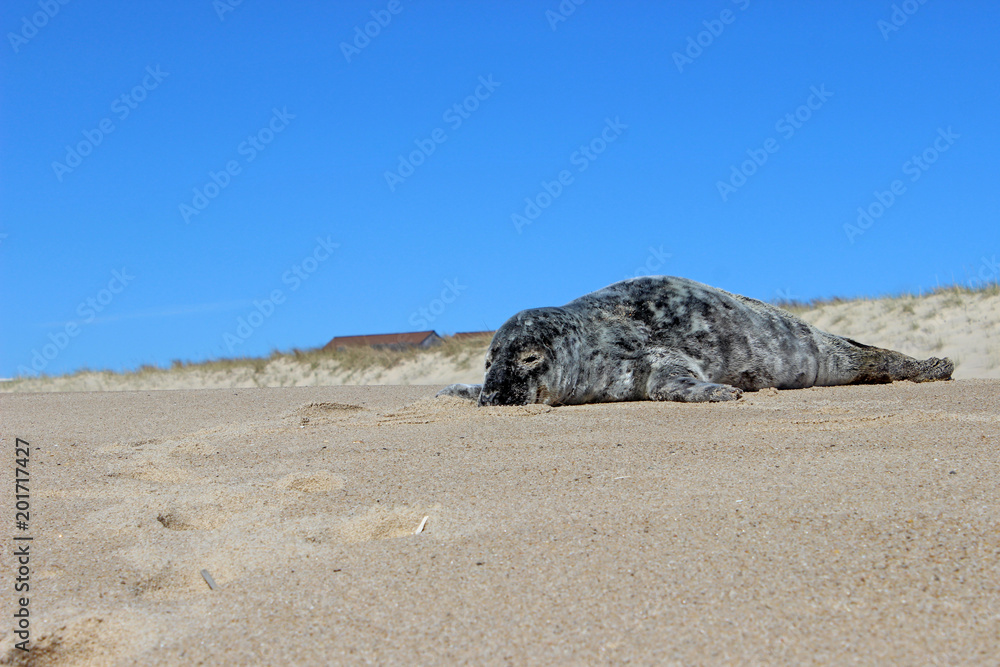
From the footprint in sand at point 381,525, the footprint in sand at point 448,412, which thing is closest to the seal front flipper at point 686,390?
the footprint in sand at point 448,412

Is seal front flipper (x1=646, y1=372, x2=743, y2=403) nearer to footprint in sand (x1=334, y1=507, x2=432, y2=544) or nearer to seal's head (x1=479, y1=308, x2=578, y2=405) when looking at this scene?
seal's head (x1=479, y1=308, x2=578, y2=405)

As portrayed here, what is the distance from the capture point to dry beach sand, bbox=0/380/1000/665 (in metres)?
1.85

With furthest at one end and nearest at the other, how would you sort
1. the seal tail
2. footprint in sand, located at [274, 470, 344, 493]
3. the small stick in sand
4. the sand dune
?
1. the sand dune
2. the seal tail
3. footprint in sand, located at [274, 470, 344, 493]
4. the small stick in sand

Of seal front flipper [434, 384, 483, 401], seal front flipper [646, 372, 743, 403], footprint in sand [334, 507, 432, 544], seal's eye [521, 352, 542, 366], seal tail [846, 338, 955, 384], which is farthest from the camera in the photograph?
seal tail [846, 338, 955, 384]

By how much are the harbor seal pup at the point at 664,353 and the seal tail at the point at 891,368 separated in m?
0.01

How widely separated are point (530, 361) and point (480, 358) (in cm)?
870

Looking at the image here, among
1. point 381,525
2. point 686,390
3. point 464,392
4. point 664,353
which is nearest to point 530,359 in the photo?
point 464,392

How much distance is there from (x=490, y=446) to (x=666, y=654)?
2.48 m

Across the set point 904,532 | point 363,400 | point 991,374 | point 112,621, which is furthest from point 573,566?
point 991,374

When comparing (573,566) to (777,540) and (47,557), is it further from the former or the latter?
(47,557)

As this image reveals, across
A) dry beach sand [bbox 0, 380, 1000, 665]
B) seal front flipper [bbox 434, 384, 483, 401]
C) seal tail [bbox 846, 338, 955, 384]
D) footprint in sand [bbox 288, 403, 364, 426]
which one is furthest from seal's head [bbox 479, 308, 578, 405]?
seal tail [bbox 846, 338, 955, 384]

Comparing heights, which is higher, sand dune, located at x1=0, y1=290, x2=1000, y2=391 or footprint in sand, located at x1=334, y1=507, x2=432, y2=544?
sand dune, located at x1=0, y1=290, x2=1000, y2=391

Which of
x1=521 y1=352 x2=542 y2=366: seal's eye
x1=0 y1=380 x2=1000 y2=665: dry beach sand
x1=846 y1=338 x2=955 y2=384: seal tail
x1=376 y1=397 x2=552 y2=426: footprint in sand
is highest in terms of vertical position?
x1=521 y1=352 x2=542 y2=366: seal's eye

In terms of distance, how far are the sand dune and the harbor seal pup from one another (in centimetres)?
303
